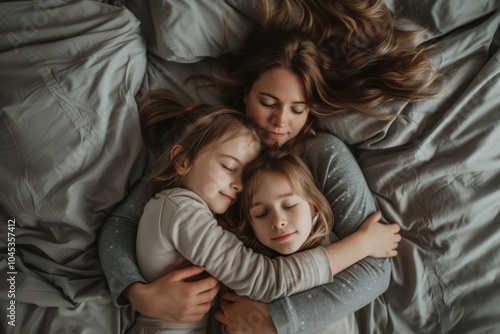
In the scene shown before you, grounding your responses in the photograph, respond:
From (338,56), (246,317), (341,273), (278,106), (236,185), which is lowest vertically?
(246,317)

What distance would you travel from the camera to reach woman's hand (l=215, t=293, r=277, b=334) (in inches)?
44.9

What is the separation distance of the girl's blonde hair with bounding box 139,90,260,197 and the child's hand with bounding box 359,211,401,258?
1.43 ft

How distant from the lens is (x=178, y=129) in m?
1.40

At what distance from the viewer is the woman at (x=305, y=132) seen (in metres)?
1.15

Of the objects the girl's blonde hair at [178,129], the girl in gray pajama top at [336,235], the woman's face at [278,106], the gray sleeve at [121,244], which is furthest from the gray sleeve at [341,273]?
the gray sleeve at [121,244]

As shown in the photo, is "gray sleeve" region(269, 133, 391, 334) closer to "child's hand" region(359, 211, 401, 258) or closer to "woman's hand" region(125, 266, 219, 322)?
"child's hand" region(359, 211, 401, 258)

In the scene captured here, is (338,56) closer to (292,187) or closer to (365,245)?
(292,187)

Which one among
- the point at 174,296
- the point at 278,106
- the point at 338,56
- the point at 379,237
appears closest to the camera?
the point at 174,296

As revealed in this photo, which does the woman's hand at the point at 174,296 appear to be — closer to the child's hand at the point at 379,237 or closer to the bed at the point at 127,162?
the bed at the point at 127,162

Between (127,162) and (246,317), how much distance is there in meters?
0.59

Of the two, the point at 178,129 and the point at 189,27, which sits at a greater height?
the point at 189,27

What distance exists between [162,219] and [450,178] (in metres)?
0.88

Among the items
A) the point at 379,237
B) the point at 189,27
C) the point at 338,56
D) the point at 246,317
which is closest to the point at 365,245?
the point at 379,237

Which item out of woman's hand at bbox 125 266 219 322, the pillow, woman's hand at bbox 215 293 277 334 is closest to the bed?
the pillow
